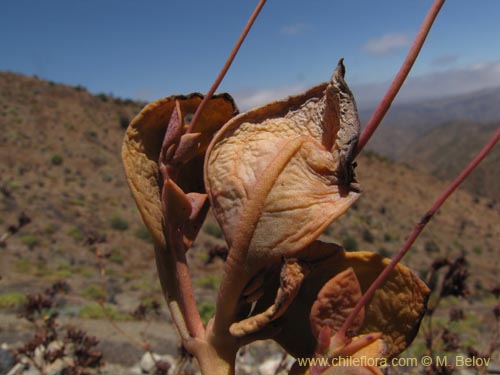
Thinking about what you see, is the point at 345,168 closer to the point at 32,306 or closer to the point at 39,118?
the point at 32,306

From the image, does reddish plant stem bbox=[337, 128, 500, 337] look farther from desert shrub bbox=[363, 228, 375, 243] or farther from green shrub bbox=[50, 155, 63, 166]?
green shrub bbox=[50, 155, 63, 166]

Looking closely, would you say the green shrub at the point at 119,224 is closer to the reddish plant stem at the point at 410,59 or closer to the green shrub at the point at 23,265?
the green shrub at the point at 23,265

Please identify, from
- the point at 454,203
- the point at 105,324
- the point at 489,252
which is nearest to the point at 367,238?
the point at 489,252

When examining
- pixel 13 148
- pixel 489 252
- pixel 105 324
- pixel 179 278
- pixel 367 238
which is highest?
pixel 13 148

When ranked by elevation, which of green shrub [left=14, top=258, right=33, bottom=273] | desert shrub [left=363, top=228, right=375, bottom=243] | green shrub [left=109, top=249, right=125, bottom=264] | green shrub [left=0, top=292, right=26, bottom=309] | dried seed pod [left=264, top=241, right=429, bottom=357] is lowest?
desert shrub [left=363, top=228, right=375, bottom=243]

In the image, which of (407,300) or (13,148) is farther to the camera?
(13,148)

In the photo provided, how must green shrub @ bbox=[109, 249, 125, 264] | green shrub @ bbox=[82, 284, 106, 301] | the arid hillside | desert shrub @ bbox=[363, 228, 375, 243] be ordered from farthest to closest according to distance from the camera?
desert shrub @ bbox=[363, 228, 375, 243]
green shrub @ bbox=[109, 249, 125, 264]
the arid hillside
green shrub @ bbox=[82, 284, 106, 301]

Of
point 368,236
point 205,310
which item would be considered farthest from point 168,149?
point 368,236

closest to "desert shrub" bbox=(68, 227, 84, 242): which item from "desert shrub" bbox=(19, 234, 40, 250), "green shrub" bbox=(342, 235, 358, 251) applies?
"desert shrub" bbox=(19, 234, 40, 250)
